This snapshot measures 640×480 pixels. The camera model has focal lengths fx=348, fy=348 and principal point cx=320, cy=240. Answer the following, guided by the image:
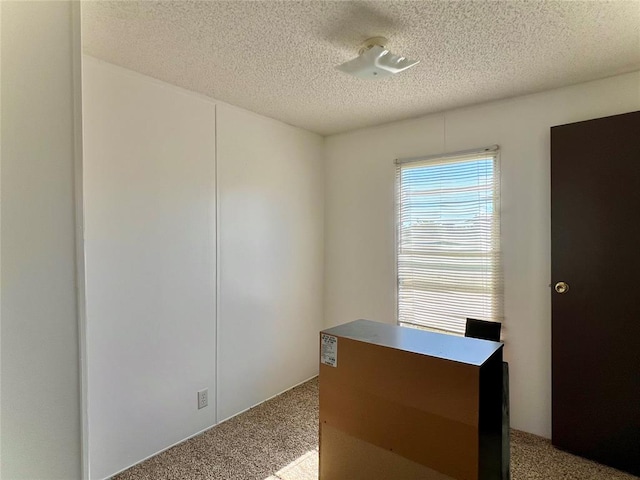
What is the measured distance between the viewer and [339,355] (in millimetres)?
1346

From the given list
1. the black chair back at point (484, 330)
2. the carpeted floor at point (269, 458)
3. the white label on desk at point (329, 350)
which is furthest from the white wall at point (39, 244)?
the black chair back at point (484, 330)

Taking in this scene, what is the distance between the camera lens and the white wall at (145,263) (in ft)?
6.43

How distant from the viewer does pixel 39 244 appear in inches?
30.3

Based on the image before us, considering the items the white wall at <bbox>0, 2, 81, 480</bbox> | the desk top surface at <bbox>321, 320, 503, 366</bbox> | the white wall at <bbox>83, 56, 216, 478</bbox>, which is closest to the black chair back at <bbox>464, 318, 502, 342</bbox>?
the desk top surface at <bbox>321, 320, 503, 366</bbox>

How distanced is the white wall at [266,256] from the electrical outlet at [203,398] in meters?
0.13

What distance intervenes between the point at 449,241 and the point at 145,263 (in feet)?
7.33

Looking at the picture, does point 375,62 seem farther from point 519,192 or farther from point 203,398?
point 203,398

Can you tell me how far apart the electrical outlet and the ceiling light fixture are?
7.56ft

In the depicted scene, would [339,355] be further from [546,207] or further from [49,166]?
[546,207]

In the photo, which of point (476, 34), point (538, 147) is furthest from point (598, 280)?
point (476, 34)

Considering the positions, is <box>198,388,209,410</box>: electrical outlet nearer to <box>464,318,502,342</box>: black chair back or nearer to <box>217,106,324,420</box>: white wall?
<box>217,106,324,420</box>: white wall

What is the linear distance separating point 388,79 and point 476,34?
2.01 feet

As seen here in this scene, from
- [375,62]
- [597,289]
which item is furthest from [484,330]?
[375,62]

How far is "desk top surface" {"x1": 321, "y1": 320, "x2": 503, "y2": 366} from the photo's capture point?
111 centimetres
